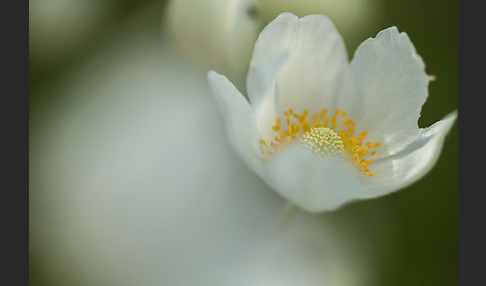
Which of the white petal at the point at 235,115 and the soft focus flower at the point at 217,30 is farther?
Result: the soft focus flower at the point at 217,30

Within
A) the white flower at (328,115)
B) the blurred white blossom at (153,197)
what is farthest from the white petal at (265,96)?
the blurred white blossom at (153,197)

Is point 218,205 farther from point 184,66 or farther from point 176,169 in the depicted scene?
point 184,66

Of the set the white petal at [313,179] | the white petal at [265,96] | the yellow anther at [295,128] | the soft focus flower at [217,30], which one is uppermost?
the soft focus flower at [217,30]

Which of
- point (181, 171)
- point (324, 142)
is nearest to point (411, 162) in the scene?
point (324, 142)

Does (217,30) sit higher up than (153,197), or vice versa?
(217,30)

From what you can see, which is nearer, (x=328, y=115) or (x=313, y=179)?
(x=313, y=179)

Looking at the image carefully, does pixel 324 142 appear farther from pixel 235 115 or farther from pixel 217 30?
pixel 217 30

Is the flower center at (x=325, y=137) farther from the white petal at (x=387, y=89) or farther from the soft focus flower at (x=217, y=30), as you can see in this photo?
the soft focus flower at (x=217, y=30)
